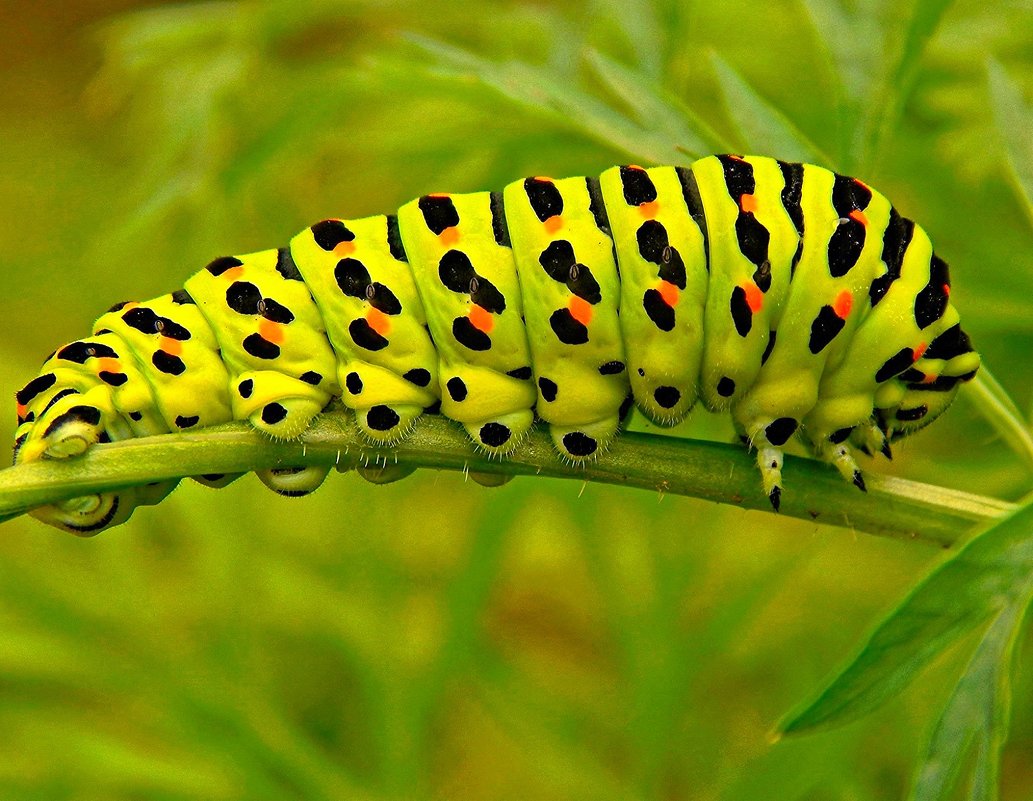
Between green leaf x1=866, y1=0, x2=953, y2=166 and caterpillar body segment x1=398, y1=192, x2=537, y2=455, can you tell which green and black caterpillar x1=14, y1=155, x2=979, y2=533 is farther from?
green leaf x1=866, y1=0, x2=953, y2=166

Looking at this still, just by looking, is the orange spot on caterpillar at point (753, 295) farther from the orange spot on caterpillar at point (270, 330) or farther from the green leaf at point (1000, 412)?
the orange spot on caterpillar at point (270, 330)

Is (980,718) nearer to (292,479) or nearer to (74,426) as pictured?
(292,479)

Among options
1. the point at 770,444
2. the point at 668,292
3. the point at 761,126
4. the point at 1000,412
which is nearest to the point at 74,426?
the point at 668,292

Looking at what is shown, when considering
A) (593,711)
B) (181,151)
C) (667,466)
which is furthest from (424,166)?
(667,466)

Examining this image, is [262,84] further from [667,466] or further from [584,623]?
[584,623]

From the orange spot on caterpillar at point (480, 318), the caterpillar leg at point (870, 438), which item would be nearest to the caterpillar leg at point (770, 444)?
the caterpillar leg at point (870, 438)
